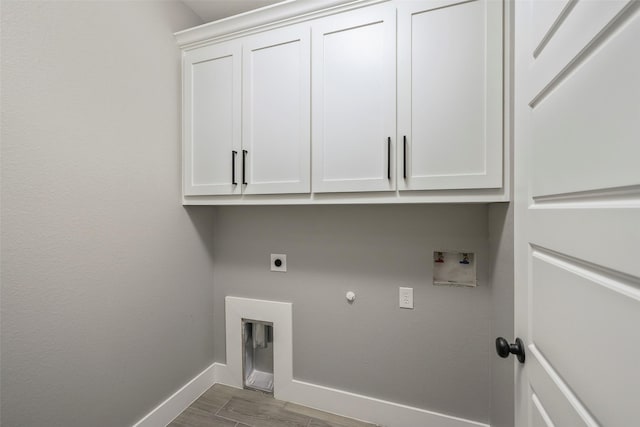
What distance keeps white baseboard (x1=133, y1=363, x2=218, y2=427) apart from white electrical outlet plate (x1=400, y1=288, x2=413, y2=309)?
151 centimetres

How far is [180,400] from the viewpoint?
5.35ft

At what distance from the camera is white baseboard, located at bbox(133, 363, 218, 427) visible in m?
1.46

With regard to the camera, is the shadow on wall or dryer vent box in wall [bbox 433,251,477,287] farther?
the shadow on wall

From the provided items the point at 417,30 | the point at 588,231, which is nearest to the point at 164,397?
the point at 588,231

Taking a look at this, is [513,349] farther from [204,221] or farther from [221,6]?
[221,6]

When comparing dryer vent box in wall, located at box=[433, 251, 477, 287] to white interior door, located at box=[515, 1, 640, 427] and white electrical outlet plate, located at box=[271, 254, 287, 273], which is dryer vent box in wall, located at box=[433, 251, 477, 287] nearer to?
white interior door, located at box=[515, 1, 640, 427]

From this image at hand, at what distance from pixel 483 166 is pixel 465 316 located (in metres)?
0.86

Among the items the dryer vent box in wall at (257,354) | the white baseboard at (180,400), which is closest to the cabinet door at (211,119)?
the dryer vent box in wall at (257,354)

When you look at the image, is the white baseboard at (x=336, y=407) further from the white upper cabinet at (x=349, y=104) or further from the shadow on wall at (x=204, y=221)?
the white upper cabinet at (x=349, y=104)

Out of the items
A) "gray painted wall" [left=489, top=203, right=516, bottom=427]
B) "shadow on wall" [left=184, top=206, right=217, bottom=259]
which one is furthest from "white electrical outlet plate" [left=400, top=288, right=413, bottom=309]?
"shadow on wall" [left=184, top=206, right=217, bottom=259]

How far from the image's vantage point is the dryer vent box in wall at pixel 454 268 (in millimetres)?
1428

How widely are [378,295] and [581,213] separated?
1.20 meters

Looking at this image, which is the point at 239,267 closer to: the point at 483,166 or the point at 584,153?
the point at 483,166

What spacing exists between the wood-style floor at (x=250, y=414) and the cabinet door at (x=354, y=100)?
1.44 m
